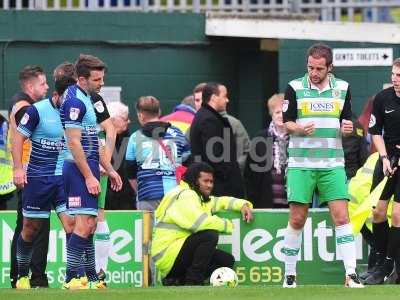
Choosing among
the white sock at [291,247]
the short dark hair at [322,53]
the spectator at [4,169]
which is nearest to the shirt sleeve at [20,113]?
the spectator at [4,169]

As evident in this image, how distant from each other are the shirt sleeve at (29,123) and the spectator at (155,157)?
237 cm

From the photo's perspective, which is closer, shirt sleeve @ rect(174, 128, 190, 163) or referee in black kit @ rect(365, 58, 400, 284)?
referee in black kit @ rect(365, 58, 400, 284)

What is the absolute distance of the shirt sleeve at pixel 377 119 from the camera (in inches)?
511

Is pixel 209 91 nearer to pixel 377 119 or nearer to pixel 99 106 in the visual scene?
pixel 377 119

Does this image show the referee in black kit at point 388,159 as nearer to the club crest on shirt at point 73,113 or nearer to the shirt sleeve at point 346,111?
the shirt sleeve at point 346,111

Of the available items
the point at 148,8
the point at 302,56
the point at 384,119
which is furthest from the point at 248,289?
the point at 148,8

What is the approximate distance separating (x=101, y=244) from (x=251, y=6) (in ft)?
21.0

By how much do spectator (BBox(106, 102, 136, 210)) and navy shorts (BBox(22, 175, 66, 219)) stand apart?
3.16 m

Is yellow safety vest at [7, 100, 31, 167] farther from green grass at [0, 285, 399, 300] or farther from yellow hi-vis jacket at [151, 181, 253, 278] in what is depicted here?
green grass at [0, 285, 399, 300]

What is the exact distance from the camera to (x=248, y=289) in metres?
11.9

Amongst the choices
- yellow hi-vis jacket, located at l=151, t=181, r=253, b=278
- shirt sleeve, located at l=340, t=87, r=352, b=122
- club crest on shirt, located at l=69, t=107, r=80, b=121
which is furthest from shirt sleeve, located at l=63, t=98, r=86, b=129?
shirt sleeve, located at l=340, t=87, r=352, b=122

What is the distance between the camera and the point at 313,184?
11.9 metres

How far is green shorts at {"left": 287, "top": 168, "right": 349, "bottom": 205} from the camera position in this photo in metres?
11.8

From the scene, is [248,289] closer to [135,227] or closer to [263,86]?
[135,227]
